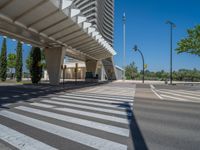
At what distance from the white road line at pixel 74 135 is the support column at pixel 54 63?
21.7m

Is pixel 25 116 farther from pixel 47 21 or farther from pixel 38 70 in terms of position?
pixel 38 70

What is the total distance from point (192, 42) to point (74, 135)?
69.9 feet

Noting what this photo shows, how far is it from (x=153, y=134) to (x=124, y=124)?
4.13ft

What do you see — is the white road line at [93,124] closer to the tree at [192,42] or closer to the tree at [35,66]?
the tree at [192,42]

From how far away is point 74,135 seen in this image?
530cm

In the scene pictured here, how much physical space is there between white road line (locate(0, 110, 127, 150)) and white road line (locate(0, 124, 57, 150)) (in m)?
0.69

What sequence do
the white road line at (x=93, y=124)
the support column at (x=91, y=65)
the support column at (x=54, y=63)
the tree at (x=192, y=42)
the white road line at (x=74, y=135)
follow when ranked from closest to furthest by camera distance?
the white road line at (x=74, y=135)
the white road line at (x=93, y=124)
the tree at (x=192, y=42)
the support column at (x=54, y=63)
the support column at (x=91, y=65)

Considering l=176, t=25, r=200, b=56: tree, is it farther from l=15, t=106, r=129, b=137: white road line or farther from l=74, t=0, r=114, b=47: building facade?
l=74, t=0, r=114, b=47: building facade

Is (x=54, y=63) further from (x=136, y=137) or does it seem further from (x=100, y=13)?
(x=100, y=13)

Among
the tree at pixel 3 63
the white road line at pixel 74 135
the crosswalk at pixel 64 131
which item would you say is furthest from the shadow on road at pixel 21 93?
the tree at pixel 3 63

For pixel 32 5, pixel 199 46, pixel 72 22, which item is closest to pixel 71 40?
pixel 72 22

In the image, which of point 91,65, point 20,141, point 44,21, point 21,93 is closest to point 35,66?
point 44,21

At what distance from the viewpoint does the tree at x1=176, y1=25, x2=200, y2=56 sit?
2273cm

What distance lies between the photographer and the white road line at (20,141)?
4.41 m
